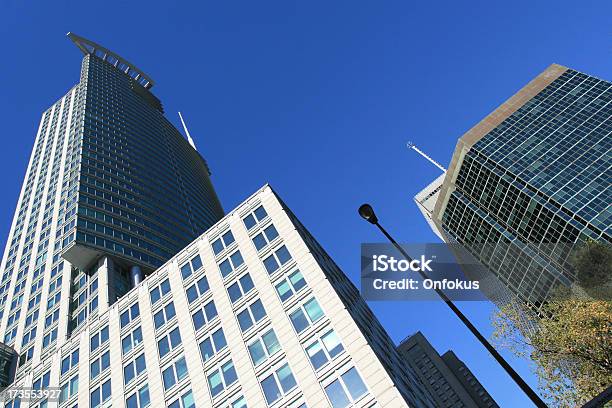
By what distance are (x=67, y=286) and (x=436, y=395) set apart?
105 meters

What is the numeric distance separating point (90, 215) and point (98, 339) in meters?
37.1

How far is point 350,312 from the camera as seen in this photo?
1432 inches

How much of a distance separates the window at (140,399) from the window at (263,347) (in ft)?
32.4

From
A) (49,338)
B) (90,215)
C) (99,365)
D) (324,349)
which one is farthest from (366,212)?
(90,215)

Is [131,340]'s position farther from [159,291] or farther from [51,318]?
[51,318]

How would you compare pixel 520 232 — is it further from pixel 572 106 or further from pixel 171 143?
pixel 171 143

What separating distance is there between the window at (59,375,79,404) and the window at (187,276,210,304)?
1261 cm

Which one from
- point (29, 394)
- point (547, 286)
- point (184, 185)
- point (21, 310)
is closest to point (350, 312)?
point (29, 394)

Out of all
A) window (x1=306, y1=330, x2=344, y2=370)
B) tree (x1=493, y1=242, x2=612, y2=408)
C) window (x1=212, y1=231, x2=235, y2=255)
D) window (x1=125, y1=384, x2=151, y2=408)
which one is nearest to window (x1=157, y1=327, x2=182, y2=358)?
window (x1=125, y1=384, x2=151, y2=408)

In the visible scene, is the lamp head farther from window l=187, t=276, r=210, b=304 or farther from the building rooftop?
the building rooftop

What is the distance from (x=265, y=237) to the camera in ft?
145

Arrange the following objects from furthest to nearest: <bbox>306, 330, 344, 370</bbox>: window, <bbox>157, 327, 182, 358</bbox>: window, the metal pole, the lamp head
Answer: <bbox>157, 327, 182, 358</bbox>: window, <bbox>306, 330, 344, 370</bbox>: window, the lamp head, the metal pole

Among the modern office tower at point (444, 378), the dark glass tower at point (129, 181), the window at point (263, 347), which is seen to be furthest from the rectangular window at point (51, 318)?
the modern office tower at point (444, 378)

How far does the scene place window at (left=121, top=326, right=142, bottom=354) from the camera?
147 ft
